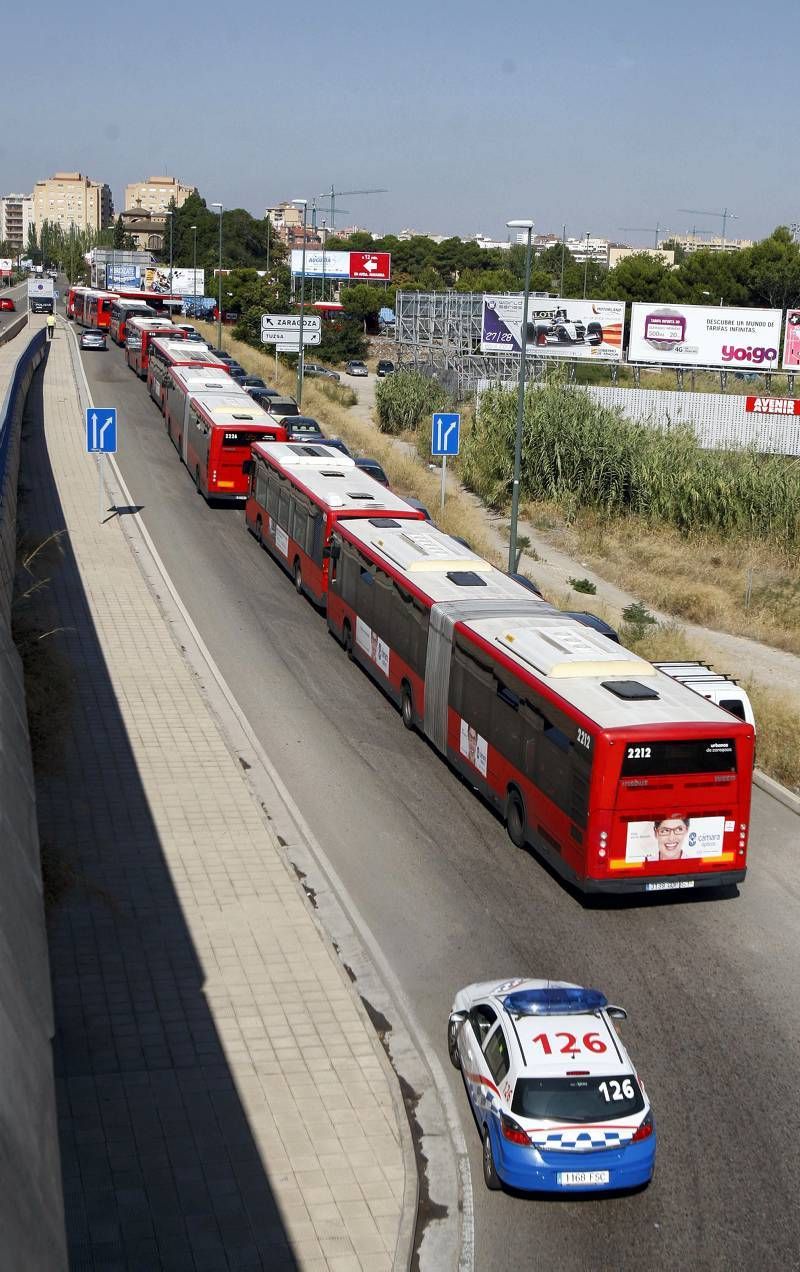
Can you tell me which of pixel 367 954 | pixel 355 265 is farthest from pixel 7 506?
pixel 355 265

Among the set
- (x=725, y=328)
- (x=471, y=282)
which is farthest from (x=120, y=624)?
(x=471, y=282)

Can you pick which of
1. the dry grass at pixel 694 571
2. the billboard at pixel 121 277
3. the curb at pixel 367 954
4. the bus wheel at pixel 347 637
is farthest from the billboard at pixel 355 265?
the bus wheel at pixel 347 637

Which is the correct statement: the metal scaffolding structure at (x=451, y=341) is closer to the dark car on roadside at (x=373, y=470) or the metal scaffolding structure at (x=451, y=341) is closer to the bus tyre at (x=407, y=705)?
the dark car on roadside at (x=373, y=470)

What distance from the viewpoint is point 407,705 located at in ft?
63.5

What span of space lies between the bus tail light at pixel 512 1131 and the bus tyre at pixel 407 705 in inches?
395

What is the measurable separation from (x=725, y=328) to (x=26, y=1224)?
5993cm

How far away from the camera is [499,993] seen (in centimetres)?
1088

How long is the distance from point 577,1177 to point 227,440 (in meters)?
25.4

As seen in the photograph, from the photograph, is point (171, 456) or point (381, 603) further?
point (171, 456)

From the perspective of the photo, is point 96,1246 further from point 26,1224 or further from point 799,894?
point 799,894

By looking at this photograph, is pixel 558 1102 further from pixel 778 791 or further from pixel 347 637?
pixel 347 637

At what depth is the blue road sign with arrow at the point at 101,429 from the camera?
27359mm

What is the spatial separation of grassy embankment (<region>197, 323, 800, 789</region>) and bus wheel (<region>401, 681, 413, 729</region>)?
5819mm

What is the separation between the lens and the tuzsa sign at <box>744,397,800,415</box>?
5103 centimetres
